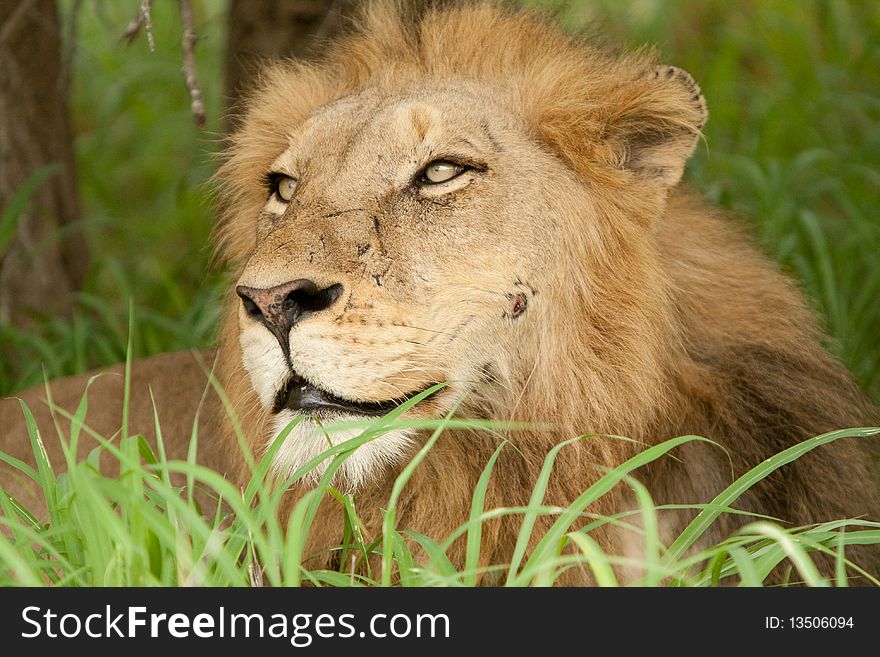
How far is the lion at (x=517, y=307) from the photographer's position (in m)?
2.74

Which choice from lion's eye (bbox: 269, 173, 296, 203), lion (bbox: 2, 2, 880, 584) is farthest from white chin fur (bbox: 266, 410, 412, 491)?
lion's eye (bbox: 269, 173, 296, 203)

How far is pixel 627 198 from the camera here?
313 centimetres

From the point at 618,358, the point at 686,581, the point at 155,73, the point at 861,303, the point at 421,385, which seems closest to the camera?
the point at 686,581

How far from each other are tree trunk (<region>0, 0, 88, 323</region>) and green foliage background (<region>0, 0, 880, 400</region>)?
0.54ft

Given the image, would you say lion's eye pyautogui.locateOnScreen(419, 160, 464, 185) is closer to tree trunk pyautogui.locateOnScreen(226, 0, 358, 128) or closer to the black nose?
the black nose

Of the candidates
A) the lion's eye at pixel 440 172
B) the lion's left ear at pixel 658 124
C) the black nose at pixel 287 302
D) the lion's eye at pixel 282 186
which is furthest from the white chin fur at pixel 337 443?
the lion's left ear at pixel 658 124

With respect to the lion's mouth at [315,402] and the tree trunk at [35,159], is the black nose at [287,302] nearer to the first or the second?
the lion's mouth at [315,402]

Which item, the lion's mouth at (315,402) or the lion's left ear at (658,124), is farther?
the lion's left ear at (658,124)

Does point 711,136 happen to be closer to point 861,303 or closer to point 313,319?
point 861,303

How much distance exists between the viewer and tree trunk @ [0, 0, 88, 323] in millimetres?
5258

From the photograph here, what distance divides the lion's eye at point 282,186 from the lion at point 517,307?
0.04ft
